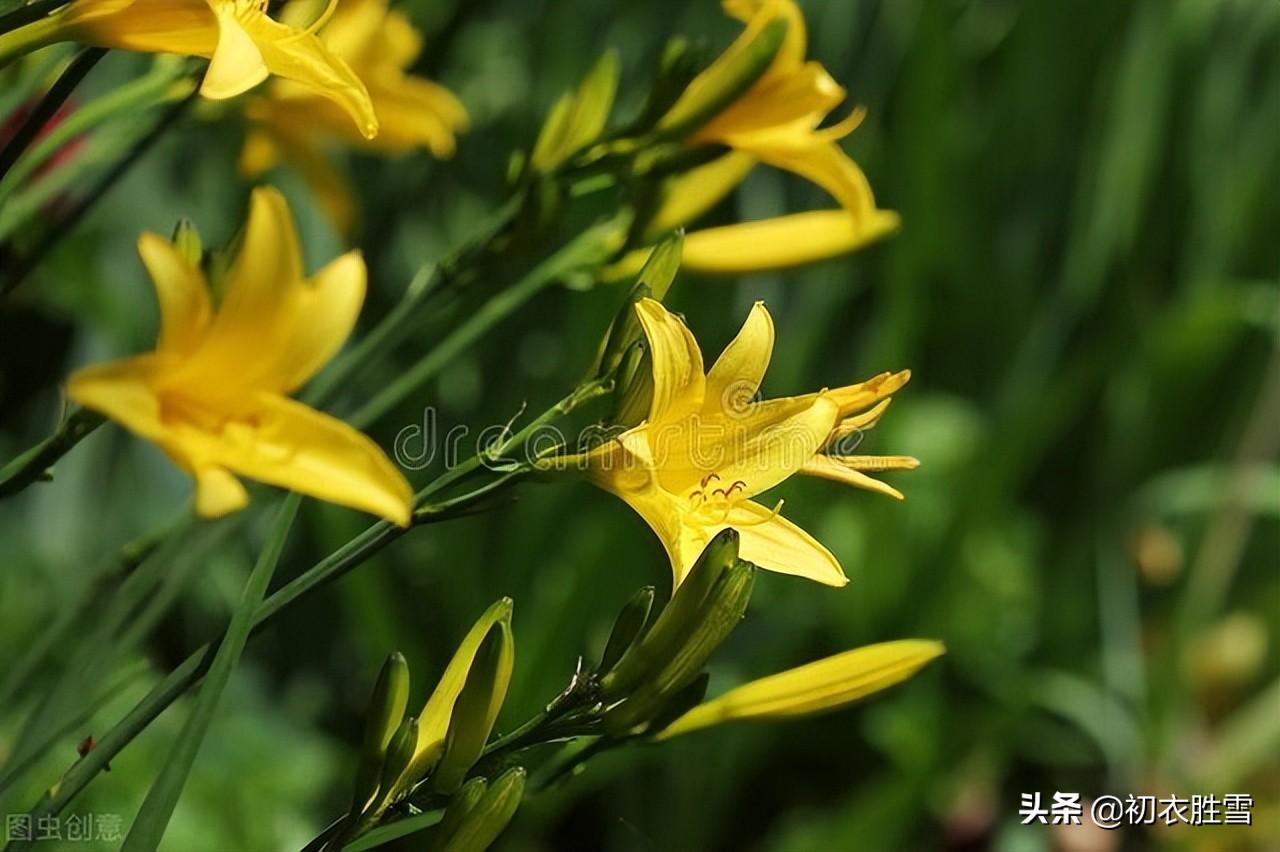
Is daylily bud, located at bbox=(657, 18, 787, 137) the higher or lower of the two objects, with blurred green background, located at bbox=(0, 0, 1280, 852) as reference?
higher

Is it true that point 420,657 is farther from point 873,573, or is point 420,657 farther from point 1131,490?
point 1131,490

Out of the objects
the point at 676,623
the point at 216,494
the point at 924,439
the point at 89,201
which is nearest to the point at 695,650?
the point at 676,623

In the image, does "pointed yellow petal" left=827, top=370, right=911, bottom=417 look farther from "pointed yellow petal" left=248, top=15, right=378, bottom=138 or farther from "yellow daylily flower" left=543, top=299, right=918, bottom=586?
"pointed yellow petal" left=248, top=15, right=378, bottom=138

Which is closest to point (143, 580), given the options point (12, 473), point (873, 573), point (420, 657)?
point (12, 473)

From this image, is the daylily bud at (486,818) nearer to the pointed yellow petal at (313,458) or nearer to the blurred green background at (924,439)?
the pointed yellow petal at (313,458)

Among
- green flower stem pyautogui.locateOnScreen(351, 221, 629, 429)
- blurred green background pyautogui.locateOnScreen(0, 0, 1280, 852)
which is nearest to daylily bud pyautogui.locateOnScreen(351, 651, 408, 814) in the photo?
green flower stem pyautogui.locateOnScreen(351, 221, 629, 429)

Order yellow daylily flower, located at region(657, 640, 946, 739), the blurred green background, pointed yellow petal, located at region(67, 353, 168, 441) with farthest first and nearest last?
the blurred green background
yellow daylily flower, located at region(657, 640, 946, 739)
pointed yellow petal, located at region(67, 353, 168, 441)

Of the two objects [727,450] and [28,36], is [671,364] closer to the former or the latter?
[727,450]
